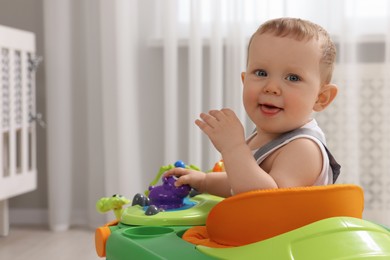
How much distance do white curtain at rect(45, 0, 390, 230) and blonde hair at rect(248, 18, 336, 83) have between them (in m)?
0.97

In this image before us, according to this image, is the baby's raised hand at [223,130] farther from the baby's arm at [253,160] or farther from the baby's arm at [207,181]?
the baby's arm at [207,181]

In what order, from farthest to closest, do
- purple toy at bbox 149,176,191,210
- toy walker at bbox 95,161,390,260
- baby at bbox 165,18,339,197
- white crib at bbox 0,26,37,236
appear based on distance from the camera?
white crib at bbox 0,26,37,236 < purple toy at bbox 149,176,191,210 < baby at bbox 165,18,339,197 < toy walker at bbox 95,161,390,260

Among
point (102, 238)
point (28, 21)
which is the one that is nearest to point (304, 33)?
point (102, 238)

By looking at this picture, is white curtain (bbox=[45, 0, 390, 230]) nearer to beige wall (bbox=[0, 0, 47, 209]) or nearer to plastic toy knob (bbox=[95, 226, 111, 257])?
beige wall (bbox=[0, 0, 47, 209])

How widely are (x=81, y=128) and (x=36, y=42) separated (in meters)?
0.33

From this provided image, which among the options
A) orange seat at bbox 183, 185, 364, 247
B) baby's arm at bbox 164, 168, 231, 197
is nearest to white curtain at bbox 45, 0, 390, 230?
baby's arm at bbox 164, 168, 231, 197

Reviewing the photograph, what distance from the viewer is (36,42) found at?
2018 millimetres

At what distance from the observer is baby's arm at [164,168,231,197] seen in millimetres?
950

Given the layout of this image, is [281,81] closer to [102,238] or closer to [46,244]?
[102,238]

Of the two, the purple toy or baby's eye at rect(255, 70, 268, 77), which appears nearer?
baby's eye at rect(255, 70, 268, 77)

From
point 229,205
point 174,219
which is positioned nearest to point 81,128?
point 174,219

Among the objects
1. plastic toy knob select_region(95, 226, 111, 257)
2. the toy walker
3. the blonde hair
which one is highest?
the blonde hair

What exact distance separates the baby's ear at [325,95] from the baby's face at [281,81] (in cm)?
3

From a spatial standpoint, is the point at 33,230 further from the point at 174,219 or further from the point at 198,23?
the point at 174,219
